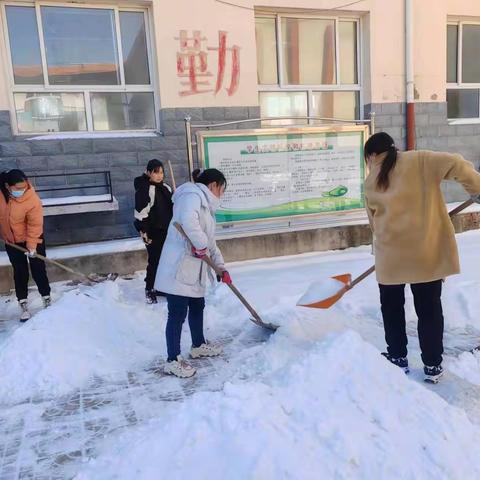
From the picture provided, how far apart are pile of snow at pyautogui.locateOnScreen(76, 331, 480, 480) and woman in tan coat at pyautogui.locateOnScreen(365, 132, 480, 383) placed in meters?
0.65

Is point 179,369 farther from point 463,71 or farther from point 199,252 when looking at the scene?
point 463,71

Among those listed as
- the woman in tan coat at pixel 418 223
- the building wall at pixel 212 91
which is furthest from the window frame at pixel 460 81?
the woman in tan coat at pixel 418 223

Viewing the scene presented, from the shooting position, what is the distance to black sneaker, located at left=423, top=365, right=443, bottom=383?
3.26 metres

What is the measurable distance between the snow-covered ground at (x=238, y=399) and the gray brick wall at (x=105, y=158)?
188 cm

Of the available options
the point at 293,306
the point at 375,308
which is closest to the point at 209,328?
the point at 293,306

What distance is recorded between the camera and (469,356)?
358 cm

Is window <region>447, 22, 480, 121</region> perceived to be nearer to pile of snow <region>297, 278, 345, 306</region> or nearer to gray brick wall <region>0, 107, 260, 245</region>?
gray brick wall <region>0, 107, 260, 245</region>

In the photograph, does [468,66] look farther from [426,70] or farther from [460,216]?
[460,216]

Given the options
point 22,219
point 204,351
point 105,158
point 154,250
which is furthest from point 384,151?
point 105,158

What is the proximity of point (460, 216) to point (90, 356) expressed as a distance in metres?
6.01

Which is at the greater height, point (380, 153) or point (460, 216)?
point (380, 153)

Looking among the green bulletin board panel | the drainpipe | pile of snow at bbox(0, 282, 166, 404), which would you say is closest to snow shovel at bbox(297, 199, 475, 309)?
pile of snow at bbox(0, 282, 166, 404)

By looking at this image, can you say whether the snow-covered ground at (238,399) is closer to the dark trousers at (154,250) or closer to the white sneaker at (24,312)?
the white sneaker at (24,312)

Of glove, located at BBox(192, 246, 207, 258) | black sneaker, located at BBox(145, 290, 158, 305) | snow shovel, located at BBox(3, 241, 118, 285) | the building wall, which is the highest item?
the building wall
